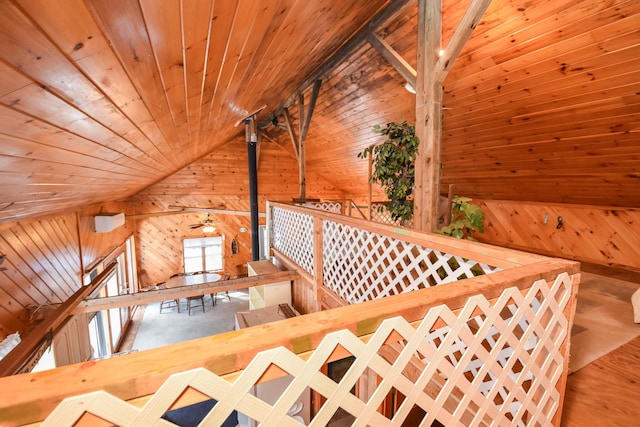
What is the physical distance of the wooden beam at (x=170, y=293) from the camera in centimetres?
301

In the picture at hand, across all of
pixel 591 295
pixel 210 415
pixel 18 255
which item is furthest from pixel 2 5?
pixel 591 295

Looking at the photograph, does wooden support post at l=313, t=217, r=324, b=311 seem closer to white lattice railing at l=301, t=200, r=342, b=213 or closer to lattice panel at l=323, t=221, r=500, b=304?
Result: lattice panel at l=323, t=221, r=500, b=304

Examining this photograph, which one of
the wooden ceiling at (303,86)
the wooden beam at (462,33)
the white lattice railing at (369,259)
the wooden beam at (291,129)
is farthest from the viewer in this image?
the wooden beam at (291,129)

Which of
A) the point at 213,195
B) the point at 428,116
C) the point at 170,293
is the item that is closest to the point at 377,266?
the point at 428,116

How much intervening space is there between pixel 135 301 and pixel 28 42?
3.25 m

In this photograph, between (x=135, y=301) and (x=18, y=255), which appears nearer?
(x=18, y=255)

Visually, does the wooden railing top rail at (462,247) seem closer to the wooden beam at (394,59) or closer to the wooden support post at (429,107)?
the wooden support post at (429,107)

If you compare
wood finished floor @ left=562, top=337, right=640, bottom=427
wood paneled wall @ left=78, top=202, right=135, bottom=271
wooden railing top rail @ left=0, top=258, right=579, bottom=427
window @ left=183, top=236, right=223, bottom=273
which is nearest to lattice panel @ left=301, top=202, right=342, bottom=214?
wood paneled wall @ left=78, top=202, right=135, bottom=271

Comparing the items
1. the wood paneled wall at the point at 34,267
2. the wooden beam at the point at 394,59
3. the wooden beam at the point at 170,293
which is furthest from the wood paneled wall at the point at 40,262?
the wooden beam at the point at 394,59

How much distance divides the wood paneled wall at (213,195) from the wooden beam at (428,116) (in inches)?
228

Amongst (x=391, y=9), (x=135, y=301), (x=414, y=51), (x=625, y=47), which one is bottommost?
(x=135, y=301)

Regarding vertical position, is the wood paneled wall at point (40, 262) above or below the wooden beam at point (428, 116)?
below

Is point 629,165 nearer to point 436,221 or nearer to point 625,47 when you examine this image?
point 625,47

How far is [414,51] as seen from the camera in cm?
313
